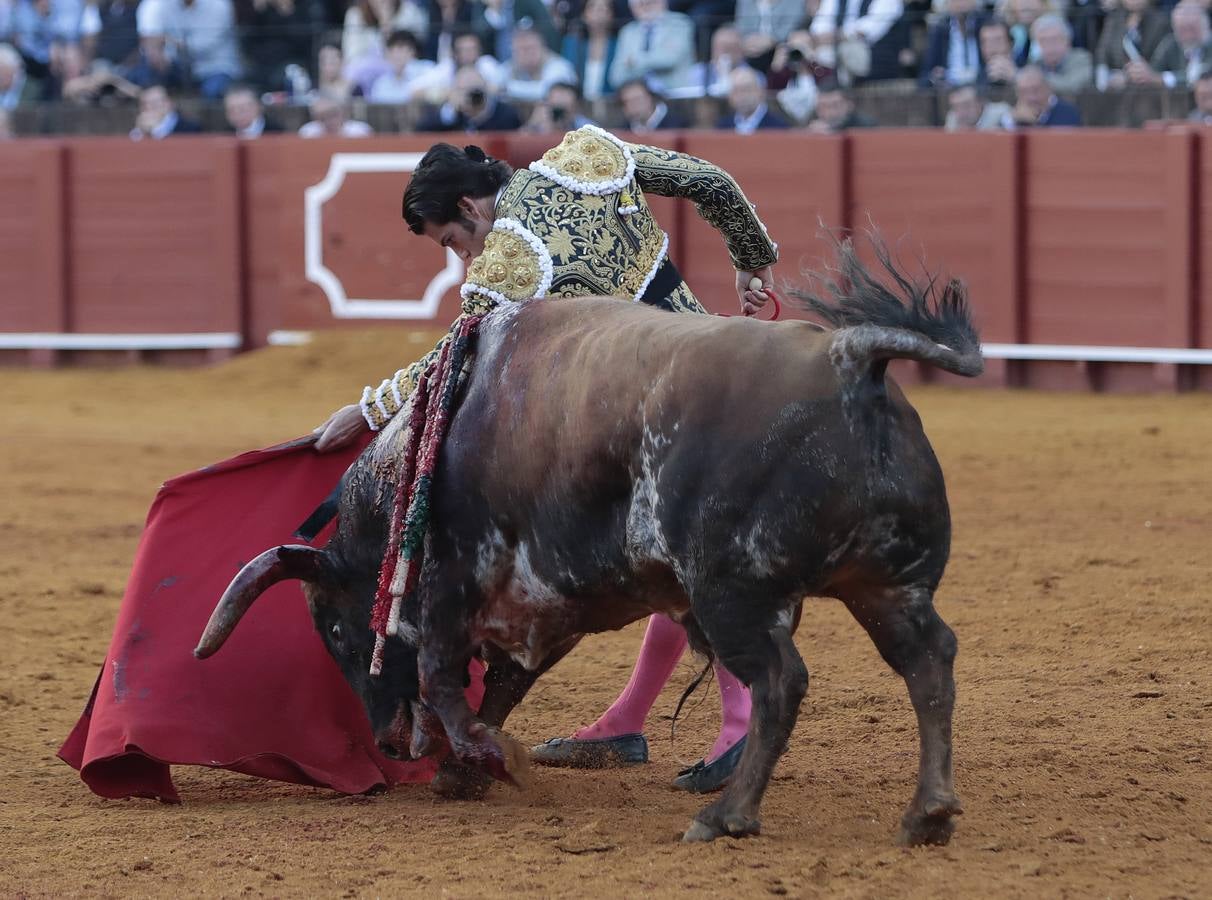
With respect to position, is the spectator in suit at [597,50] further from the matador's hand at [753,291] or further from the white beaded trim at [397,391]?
the white beaded trim at [397,391]

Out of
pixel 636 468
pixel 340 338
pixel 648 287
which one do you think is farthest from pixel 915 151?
pixel 636 468

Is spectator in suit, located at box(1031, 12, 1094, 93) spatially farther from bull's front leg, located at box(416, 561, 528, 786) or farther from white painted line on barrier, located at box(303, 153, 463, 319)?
bull's front leg, located at box(416, 561, 528, 786)

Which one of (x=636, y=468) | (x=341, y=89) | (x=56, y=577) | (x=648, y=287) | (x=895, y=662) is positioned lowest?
(x=56, y=577)

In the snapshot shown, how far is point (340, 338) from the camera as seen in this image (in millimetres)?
10727

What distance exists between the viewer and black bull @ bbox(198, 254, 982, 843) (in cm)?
280

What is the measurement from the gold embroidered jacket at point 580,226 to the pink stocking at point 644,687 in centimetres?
68

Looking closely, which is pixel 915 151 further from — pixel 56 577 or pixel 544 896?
pixel 544 896

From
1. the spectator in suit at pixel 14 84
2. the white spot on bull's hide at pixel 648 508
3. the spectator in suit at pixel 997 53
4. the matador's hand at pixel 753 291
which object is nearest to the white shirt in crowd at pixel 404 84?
the spectator in suit at pixel 14 84

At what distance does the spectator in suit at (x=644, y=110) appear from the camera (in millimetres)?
10023

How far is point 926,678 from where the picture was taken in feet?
9.46

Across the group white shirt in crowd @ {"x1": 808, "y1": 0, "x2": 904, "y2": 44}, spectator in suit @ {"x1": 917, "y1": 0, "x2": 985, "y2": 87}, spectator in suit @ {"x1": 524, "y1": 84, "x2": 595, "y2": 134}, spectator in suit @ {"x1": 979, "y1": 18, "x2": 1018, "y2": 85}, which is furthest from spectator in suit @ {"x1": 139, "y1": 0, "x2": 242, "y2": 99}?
spectator in suit @ {"x1": 979, "y1": 18, "x2": 1018, "y2": 85}

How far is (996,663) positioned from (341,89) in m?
8.11

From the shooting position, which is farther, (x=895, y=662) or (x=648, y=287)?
(x=648, y=287)

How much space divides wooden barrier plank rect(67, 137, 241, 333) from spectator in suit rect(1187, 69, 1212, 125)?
18.1ft
